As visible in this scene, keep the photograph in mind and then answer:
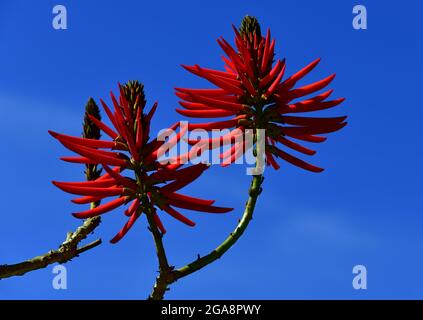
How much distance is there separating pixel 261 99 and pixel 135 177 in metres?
0.63

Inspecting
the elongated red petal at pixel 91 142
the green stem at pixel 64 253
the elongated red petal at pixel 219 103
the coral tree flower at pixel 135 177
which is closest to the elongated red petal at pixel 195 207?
the coral tree flower at pixel 135 177

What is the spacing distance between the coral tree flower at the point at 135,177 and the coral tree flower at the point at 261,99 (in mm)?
276

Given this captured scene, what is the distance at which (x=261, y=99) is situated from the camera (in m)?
2.75

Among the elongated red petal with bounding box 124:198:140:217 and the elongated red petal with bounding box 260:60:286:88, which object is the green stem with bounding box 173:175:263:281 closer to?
the elongated red petal with bounding box 124:198:140:217

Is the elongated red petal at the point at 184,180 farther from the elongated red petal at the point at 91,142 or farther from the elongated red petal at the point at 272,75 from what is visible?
the elongated red petal at the point at 272,75

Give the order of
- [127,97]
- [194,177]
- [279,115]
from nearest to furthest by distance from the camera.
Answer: [194,177], [127,97], [279,115]

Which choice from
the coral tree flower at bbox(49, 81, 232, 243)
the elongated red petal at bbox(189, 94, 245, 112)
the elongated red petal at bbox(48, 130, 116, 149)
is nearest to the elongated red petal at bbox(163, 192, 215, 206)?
the coral tree flower at bbox(49, 81, 232, 243)

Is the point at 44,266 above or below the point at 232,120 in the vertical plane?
below

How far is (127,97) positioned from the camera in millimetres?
2574

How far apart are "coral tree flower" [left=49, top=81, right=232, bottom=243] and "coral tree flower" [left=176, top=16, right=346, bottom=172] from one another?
28cm
